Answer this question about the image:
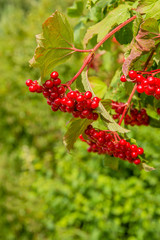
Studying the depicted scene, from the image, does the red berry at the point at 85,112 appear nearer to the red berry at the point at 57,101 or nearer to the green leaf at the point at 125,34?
the red berry at the point at 57,101

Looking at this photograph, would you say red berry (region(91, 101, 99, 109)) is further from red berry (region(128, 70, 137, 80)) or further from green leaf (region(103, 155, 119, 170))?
green leaf (region(103, 155, 119, 170))

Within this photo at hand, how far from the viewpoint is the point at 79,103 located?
0.49 meters

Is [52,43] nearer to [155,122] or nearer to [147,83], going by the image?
[147,83]

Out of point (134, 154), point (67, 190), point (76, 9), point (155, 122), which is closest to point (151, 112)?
point (155, 122)

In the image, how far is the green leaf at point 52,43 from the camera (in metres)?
0.51

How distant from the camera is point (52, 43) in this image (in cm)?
54

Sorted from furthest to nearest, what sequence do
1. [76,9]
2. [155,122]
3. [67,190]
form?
[67,190]
[76,9]
[155,122]

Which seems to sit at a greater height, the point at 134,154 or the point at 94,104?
the point at 94,104

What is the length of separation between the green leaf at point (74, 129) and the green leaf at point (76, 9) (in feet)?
1.89

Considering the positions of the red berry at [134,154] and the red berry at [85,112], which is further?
the red berry at [134,154]

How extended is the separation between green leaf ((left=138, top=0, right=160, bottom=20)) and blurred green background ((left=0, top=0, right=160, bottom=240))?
0.81 metres

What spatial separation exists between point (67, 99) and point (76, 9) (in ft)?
2.09

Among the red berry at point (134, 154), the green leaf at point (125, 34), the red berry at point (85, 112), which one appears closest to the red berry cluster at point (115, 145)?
the red berry at point (134, 154)

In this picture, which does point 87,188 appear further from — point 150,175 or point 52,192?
point 150,175
